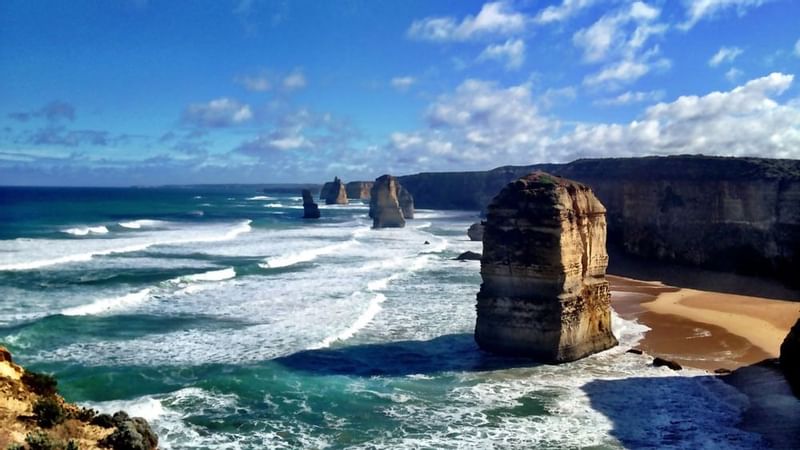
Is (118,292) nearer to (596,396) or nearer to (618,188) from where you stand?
(596,396)

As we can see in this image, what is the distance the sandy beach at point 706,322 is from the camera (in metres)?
22.2

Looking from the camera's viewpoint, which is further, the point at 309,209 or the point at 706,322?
the point at 309,209

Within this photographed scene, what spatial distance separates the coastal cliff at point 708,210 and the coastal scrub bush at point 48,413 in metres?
34.4

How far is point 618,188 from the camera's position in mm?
44500

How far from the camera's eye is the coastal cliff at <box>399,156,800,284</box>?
34844 millimetres

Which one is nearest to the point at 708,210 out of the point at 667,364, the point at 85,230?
the point at 667,364

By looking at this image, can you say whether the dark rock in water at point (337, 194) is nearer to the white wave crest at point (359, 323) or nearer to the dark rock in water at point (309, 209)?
the dark rock in water at point (309, 209)

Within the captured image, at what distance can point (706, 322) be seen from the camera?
89.2 feet

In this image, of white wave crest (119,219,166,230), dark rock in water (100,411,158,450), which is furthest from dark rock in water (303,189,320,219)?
dark rock in water (100,411,158,450)

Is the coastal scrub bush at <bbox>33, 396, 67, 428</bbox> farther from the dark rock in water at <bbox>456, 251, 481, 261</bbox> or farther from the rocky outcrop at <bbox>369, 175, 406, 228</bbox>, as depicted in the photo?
the rocky outcrop at <bbox>369, 175, 406, 228</bbox>

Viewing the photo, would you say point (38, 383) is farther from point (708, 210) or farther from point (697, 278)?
point (708, 210)

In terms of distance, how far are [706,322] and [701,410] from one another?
11749 mm

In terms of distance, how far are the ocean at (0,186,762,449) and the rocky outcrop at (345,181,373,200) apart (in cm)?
10030

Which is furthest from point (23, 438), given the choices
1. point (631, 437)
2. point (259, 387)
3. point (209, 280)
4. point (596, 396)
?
point (209, 280)
